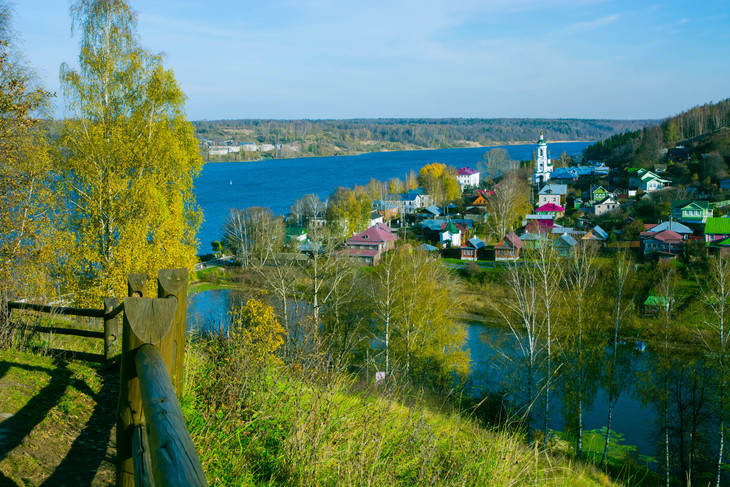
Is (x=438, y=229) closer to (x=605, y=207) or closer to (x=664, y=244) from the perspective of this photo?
(x=605, y=207)

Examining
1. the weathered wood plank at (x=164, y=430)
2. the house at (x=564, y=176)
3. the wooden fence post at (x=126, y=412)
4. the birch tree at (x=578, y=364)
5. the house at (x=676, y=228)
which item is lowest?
the birch tree at (x=578, y=364)

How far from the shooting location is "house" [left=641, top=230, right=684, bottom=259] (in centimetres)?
3134

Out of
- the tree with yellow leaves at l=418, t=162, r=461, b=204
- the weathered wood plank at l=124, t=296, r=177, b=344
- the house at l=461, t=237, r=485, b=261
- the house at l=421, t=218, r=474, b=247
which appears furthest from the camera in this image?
the tree with yellow leaves at l=418, t=162, r=461, b=204

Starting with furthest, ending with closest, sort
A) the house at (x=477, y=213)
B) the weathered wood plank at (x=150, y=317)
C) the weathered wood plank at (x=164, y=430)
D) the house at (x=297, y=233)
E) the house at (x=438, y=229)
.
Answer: the house at (x=477, y=213) → the house at (x=438, y=229) → the house at (x=297, y=233) → the weathered wood plank at (x=150, y=317) → the weathered wood plank at (x=164, y=430)

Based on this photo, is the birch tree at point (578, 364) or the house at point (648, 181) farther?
the house at point (648, 181)

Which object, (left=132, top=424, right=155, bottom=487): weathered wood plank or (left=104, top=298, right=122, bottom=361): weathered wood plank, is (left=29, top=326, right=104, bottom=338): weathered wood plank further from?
(left=132, top=424, right=155, bottom=487): weathered wood plank

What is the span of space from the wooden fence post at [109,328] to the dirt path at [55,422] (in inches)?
6.6

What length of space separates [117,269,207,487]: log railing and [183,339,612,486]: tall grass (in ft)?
2.35

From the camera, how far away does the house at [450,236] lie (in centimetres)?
4159

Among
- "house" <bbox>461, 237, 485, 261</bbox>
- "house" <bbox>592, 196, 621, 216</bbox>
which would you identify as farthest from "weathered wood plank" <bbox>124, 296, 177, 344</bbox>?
"house" <bbox>592, 196, 621, 216</bbox>

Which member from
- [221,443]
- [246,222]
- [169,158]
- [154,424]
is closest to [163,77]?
[169,158]

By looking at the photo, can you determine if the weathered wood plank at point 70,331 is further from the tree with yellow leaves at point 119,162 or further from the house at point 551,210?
the house at point 551,210

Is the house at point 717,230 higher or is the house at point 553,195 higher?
the house at point 553,195

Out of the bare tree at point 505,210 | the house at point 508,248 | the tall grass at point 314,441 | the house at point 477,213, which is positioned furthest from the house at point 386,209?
the tall grass at point 314,441
